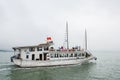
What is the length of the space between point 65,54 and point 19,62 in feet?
35.6

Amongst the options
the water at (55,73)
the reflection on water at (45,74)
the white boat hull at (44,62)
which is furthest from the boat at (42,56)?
the reflection on water at (45,74)

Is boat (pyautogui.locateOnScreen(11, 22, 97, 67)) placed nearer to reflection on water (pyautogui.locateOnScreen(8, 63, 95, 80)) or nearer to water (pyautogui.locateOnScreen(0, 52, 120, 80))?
water (pyautogui.locateOnScreen(0, 52, 120, 80))

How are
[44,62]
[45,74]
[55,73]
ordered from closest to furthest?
[45,74], [55,73], [44,62]

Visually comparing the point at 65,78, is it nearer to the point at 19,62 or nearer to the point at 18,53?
the point at 19,62

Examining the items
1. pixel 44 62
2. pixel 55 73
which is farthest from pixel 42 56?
pixel 55 73

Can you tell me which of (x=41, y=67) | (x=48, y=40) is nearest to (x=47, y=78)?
(x=41, y=67)

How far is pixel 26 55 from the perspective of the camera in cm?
3556

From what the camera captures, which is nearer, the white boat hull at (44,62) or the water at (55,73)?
the water at (55,73)

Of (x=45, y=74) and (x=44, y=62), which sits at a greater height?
(x=44, y=62)

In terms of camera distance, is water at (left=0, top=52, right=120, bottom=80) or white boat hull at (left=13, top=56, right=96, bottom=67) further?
white boat hull at (left=13, top=56, right=96, bottom=67)

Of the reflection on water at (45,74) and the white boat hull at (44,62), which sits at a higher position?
the white boat hull at (44,62)

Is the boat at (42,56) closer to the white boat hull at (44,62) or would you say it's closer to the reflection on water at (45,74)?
the white boat hull at (44,62)

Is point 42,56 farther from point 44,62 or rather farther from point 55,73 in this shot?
point 55,73

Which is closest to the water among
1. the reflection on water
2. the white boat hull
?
the reflection on water
